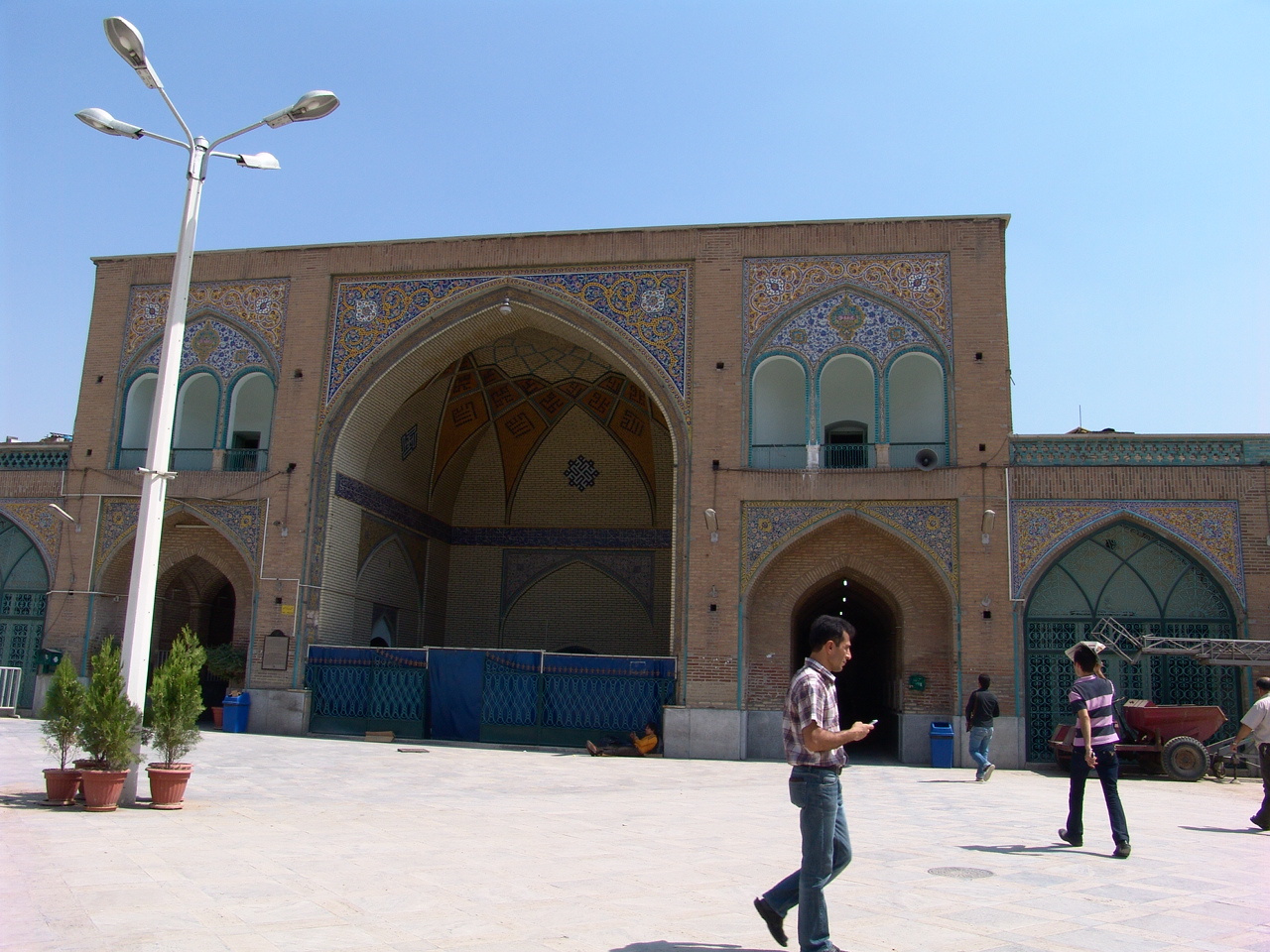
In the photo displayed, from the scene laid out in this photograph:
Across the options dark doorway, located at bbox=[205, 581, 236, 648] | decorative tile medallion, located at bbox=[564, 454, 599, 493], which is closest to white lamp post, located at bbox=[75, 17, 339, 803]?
dark doorway, located at bbox=[205, 581, 236, 648]

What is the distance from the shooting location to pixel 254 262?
17.8 meters

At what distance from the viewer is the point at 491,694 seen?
52.1 feet

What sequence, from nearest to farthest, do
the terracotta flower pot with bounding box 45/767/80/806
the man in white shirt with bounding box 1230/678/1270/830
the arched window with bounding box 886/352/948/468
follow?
the terracotta flower pot with bounding box 45/767/80/806 < the man in white shirt with bounding box 1230/678/1270/830 < the arched window with bounding box 886/352/948/468

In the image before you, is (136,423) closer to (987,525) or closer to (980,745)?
(987,525)

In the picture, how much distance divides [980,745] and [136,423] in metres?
13.8

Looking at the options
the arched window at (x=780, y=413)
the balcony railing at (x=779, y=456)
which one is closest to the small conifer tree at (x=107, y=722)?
the balcony railing at (x=779, y=456)

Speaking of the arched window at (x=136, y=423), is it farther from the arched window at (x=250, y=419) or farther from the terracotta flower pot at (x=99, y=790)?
the terracotta flower pot at (x=99, y=790)

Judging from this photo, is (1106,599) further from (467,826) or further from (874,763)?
(467,826)

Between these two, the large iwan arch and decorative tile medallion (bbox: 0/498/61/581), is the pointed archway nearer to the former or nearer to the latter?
the large iwan arch

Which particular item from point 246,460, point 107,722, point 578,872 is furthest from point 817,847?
point 246,460

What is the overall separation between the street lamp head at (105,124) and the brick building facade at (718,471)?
8.43m

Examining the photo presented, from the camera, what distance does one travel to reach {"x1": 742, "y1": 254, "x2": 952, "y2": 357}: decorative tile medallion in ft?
51.6

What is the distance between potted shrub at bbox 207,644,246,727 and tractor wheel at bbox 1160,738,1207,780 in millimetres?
12605

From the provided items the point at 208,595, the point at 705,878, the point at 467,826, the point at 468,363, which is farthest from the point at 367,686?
the point at 705,878
